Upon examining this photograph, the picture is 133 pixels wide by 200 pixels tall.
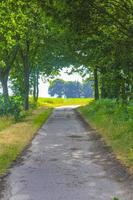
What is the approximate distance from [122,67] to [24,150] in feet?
16.2

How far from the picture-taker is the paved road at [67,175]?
37.4 ft

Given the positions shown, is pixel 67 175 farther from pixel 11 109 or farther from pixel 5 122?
pixel 11 109

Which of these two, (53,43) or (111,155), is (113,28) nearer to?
(111,155)

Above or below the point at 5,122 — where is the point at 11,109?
above

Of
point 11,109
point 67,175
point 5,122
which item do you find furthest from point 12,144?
point 11,109

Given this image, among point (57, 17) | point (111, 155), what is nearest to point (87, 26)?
point (57, 17)

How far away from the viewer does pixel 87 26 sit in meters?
17.6

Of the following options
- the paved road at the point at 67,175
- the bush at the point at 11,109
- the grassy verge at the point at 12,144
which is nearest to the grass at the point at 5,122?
the bush at the point at 11,109

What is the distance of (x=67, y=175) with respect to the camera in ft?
45.8

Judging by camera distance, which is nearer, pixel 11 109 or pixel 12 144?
pixel 12 144

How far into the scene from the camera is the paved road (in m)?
11.4

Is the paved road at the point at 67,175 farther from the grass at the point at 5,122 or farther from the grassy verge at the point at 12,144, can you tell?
the grass at the point at 5,122

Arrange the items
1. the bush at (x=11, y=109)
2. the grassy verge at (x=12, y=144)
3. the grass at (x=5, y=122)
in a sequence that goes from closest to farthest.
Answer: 1. the grassy verge at (x=12, y=144)
2. the grass at (x=5, y=122)
3. the bush at (x=11, y=109)

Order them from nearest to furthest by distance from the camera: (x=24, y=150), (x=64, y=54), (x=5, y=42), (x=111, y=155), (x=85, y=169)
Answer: (x=85, y=169)
(x=111, y=155)
(x=24, y=150)
(x=5, y=42)
(x=64, y=54)
